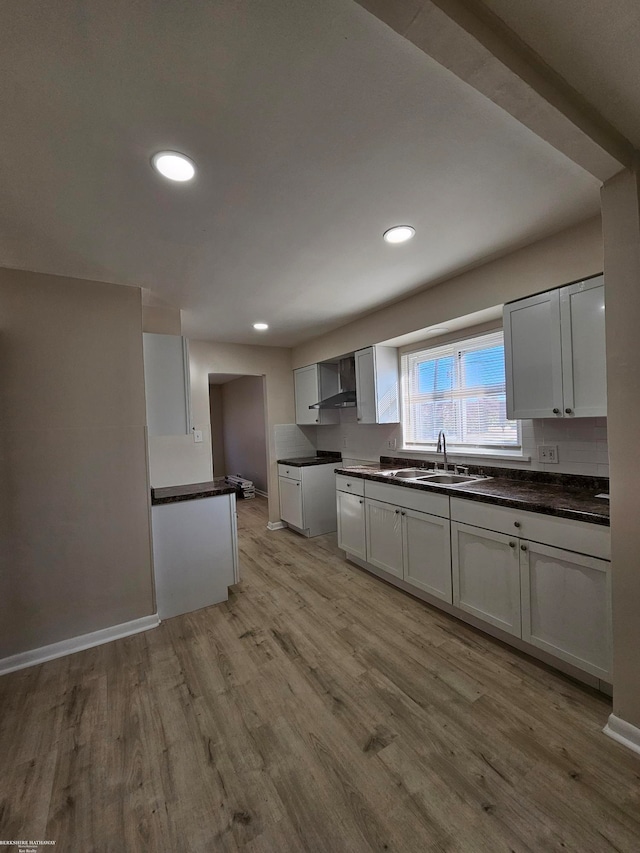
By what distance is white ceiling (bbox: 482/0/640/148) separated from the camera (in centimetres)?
91

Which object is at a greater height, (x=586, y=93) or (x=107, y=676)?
(x=586, y=93)

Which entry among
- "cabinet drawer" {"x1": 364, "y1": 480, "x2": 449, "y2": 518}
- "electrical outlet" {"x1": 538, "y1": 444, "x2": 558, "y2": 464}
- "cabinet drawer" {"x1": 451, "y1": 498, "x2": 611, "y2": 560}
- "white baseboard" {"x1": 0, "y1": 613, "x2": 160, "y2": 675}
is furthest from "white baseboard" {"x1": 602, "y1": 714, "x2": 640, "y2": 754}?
"white baseboard" {"x1": 0, "y1": 613, "x2": 160, "y2": 675}

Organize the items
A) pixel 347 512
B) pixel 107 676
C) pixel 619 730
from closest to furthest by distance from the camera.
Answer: pixel 619 730
pixel 107 676
pixel 347 512

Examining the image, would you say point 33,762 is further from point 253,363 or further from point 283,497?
point 253,363

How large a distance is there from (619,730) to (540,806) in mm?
542

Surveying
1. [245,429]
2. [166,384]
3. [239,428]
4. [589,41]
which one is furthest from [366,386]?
[239,428]

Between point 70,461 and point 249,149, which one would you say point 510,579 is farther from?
point 70,461

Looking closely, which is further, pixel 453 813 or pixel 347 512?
pixel 347 512

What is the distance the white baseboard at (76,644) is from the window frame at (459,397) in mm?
2696

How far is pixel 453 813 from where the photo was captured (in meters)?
1.22

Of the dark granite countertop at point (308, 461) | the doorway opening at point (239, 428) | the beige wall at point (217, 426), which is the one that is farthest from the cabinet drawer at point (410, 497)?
the beige wall at point (217, 426)

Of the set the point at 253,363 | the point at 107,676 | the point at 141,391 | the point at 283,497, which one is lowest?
the point at 107,676

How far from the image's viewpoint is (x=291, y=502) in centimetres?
440

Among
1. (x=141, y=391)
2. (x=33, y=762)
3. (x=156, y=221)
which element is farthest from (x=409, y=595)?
(x=156, y=221)
